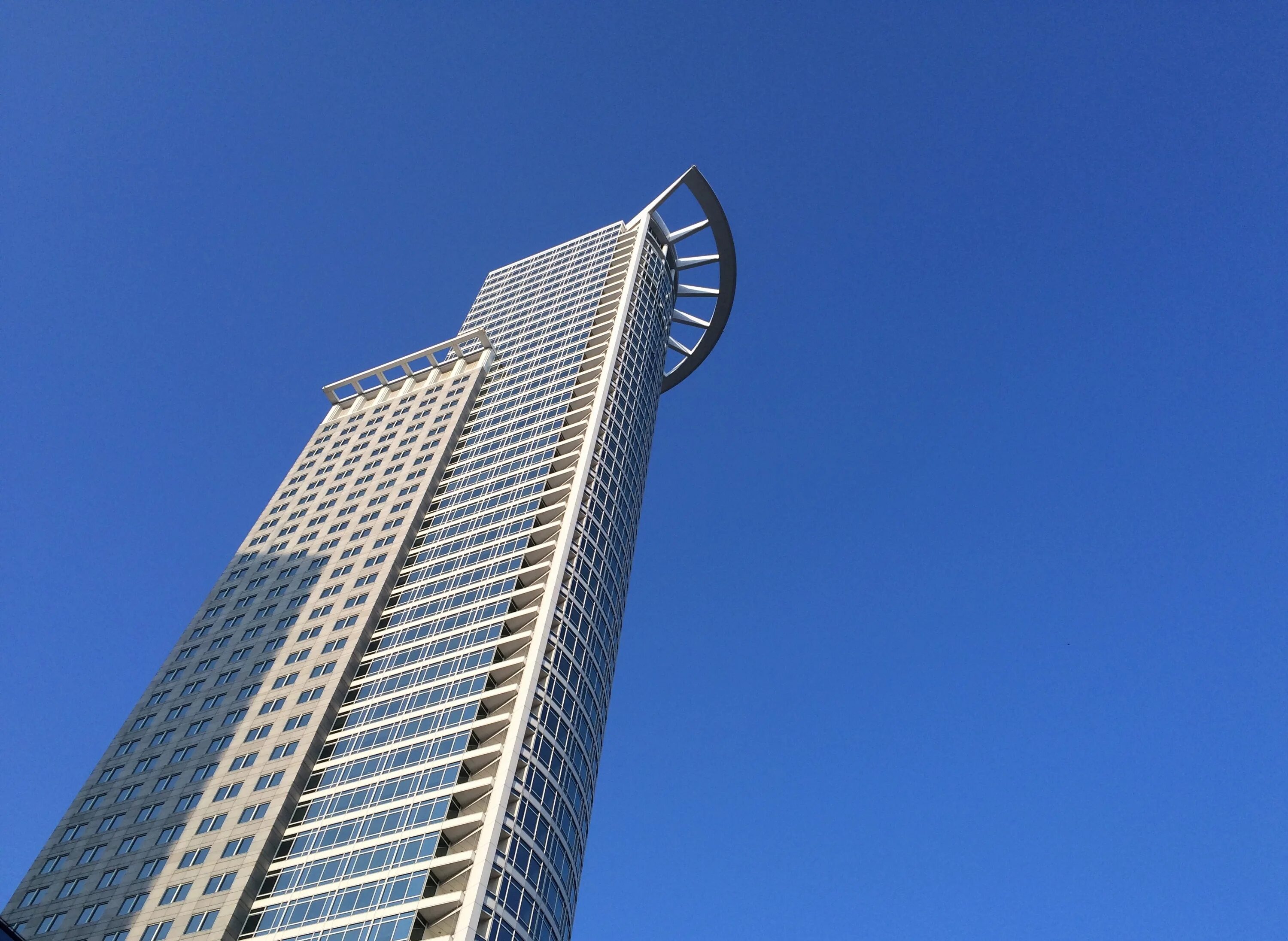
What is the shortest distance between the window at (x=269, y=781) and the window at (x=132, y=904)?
8544 mm

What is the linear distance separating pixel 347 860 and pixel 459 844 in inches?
277

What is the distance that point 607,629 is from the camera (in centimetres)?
8075

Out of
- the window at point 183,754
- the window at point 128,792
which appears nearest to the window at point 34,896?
the window at point 128,792

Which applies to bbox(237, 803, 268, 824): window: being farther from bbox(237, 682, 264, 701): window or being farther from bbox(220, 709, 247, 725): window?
bbox(237, 682, 264, 701): window

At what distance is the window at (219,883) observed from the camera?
61688 mm

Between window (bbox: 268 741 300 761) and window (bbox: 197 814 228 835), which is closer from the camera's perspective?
window (bbox: 197 814 228 835)

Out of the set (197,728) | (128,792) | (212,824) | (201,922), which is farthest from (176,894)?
(197,728)

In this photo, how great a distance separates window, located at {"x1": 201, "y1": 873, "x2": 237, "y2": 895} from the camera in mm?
61688

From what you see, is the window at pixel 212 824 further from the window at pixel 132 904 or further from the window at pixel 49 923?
the window at pixel 49 923

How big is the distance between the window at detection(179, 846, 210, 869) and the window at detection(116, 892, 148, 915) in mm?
2549

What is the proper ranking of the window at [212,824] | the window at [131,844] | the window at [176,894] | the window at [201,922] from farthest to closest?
the window at [131,844]
the window at [212,824]
the window at [176,894]
the window at [201,922]

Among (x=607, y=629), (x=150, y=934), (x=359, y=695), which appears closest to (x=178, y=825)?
(x=150, y=934)

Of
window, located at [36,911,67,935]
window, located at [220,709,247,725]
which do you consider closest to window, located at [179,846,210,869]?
window, located at [36,911,67,935]

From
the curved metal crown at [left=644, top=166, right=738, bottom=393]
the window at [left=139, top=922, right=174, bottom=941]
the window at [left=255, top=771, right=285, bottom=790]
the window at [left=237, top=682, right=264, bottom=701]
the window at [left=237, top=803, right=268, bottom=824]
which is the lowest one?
the window at [left=139, top=922, right=174, bottom=941]
